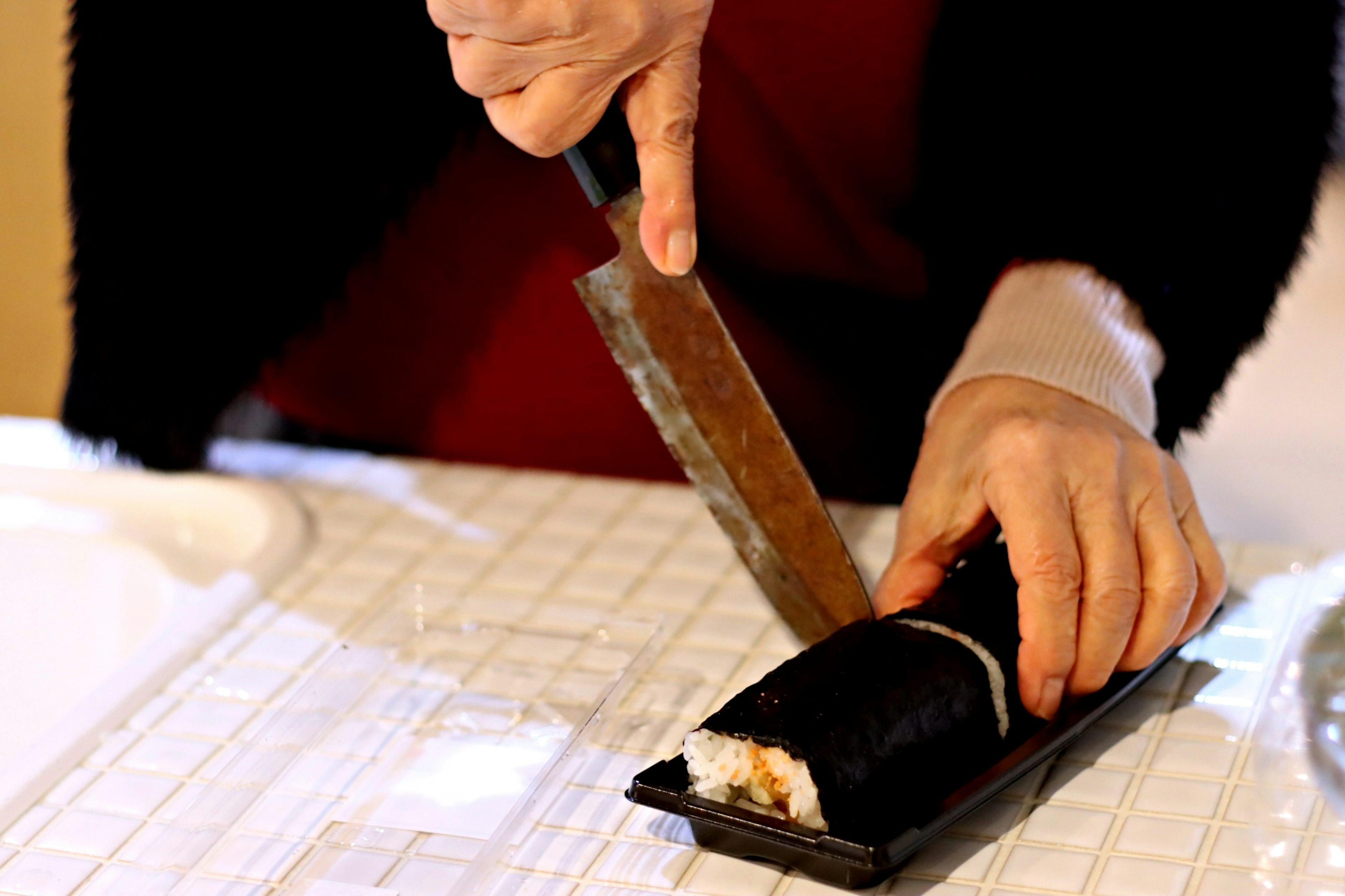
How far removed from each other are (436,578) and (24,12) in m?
1.57

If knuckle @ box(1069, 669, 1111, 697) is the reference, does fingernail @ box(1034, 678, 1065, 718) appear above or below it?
above

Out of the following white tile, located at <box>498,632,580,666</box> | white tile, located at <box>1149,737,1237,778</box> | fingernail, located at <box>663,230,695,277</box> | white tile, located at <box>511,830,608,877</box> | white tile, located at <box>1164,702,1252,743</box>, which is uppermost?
fingernail, located at <box>663,230,695,277</box>

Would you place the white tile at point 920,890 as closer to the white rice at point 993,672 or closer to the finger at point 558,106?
the white rice at point 993,672

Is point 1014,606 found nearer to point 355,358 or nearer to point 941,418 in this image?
point 941,418

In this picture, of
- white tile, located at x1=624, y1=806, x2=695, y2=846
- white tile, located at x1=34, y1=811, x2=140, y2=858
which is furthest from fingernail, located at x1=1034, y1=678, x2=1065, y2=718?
white tile, located at x1=34, y1=811, x2=140, y2=858

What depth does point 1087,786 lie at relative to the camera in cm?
71

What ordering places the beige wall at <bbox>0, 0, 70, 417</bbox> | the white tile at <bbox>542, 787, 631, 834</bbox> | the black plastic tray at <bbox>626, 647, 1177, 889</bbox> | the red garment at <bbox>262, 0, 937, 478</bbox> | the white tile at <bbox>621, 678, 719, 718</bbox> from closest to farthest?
1. the black plastic tray at <bbox>626, 647, 1177, 889</bbox>
2. the white tile at <bbox>542, 787, 631, 834</bbox>
3. the white tile at <bbox>621, 678, 719, 718</bbox>
4. the red garment at <bbox>262, 0, 937, 478</bbox>
5. the beige wall at <bbox>0, 0, 70, 417</bbox>

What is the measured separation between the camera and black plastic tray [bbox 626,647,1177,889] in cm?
60

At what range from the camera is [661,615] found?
34.2 inches

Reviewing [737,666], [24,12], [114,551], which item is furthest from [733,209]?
[24,12]

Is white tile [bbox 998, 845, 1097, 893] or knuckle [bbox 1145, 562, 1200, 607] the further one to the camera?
knuckle [bbox 1145, 562, 1200, 607]

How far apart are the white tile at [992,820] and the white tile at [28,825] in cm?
51

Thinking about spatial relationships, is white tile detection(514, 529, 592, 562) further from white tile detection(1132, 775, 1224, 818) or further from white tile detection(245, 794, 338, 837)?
white tile detection(1132, 775, 1224, 818)

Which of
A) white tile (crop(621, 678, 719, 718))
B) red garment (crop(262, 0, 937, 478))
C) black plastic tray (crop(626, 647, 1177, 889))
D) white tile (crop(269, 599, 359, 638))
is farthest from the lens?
red garment (crop(262, 0, 937, 478))
